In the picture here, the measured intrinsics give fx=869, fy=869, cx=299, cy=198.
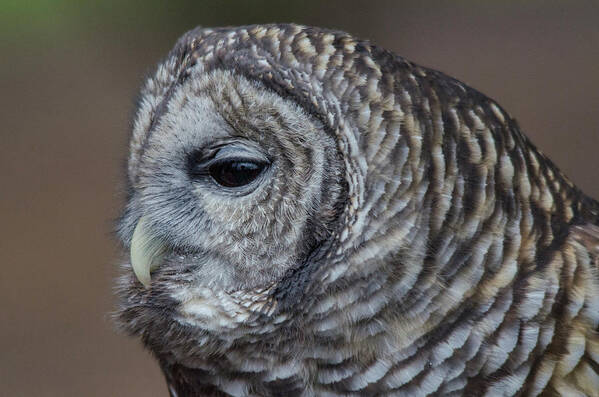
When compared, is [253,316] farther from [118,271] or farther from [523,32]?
[523,32]

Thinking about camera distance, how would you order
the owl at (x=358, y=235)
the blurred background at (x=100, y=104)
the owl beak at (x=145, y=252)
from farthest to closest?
the blurred background at (x=100, y=104) → the owl beak at (x=145, y=252) → the owl at (x=358, y=235)

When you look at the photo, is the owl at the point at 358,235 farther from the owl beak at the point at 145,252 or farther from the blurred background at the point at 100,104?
the blurred background at the point at 100,104

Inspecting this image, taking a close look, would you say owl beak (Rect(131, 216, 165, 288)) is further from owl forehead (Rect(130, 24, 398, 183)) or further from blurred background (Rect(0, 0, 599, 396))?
blurred background (Rect(0, 0, 599, 396))

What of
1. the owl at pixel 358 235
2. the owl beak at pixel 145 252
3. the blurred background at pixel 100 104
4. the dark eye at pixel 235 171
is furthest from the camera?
the blurred background at pixel 100 104

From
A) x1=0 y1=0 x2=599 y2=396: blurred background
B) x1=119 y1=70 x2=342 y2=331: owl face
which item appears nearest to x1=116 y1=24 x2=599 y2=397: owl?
x1=119 y1=70 x2=342 y2=331: owl face

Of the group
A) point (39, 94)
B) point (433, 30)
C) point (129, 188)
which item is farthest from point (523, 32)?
point (129, 188)

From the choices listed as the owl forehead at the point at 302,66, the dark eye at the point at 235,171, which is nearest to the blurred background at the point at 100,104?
the owl forehead at the point at 302,66
